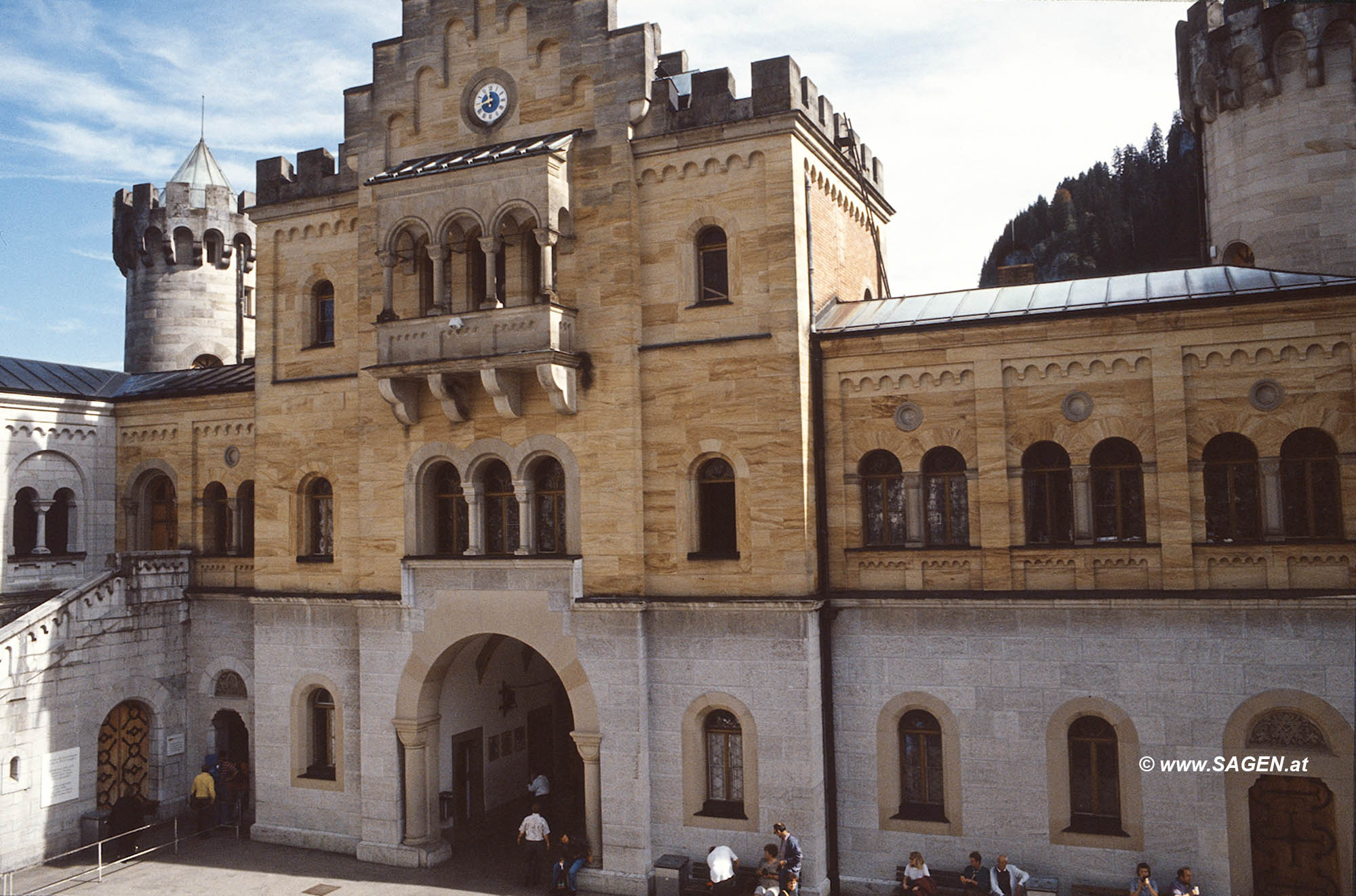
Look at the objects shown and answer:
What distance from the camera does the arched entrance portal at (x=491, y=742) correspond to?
20906 millimetres

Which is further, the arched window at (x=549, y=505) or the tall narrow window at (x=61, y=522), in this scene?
the tall narrow window at (x=61, y=522)

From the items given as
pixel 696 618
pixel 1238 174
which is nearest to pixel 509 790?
pixel 696 618

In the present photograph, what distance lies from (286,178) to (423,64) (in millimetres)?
4769

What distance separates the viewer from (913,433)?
20.0 metres

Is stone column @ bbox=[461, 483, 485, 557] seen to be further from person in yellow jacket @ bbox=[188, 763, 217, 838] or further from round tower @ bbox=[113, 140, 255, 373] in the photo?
round tower @ bbox=[113, 140, 255, 373]

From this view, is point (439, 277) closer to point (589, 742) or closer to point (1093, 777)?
point (589, 742)

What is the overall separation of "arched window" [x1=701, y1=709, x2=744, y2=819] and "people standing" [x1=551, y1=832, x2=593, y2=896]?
271 cm

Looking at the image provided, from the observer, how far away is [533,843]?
68.3 ft

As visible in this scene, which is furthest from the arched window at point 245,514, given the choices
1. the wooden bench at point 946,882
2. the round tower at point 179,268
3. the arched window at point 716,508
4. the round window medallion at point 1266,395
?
the round window medallion at point 1266,395

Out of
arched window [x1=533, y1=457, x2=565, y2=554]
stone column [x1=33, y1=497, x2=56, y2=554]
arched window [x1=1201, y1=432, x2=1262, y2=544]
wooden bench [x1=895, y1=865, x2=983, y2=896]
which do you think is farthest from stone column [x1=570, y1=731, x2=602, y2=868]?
stone column [x1=33, y1=497, x2=56, y2=554]

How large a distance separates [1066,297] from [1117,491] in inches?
160

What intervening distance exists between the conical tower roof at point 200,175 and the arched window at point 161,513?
13129mm

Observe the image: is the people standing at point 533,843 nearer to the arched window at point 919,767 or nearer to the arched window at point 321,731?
the arched window at point 321,731

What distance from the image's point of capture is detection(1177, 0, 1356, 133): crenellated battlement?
78.5 ft
